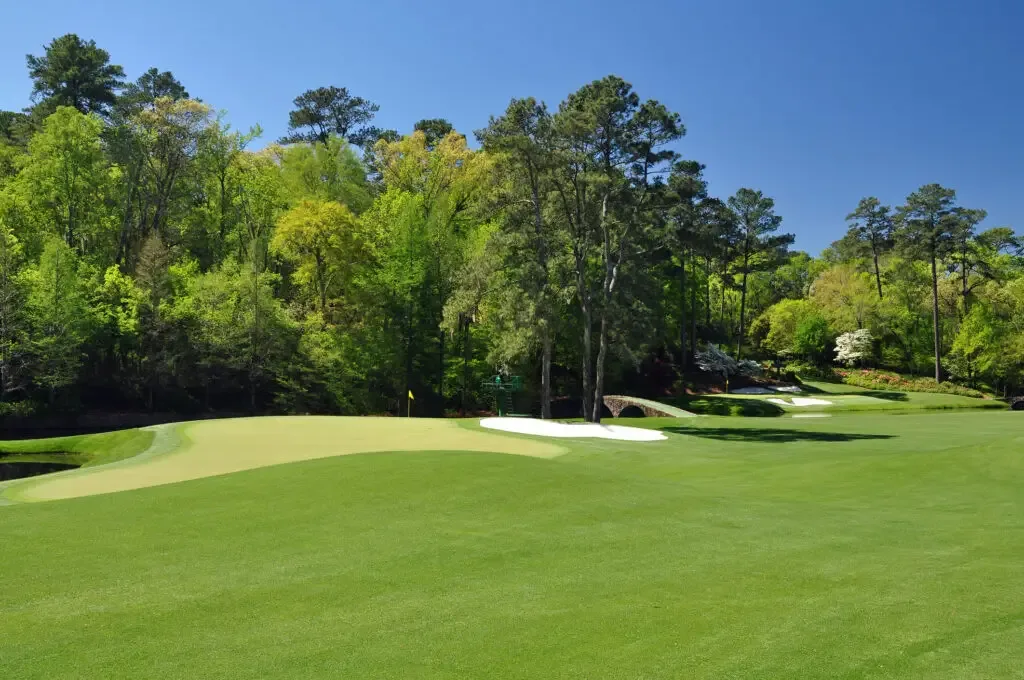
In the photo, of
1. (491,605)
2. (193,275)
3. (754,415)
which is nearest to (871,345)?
Result: (754,415)

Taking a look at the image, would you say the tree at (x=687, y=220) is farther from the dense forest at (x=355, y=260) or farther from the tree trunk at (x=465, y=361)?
the tree trunk at (x=465, y=361)

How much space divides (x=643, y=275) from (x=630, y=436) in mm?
22718

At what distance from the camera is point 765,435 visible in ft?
86.5

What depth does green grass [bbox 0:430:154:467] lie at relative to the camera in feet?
76.1

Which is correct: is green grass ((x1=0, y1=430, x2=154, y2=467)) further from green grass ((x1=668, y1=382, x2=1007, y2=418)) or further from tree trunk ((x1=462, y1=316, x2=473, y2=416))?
green grass ((x1=668, y1=382, x2=1007, y2=418))

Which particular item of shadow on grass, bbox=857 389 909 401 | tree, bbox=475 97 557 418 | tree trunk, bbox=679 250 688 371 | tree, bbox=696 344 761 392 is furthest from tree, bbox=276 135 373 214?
shadow on grass, bbox=857 389 909 401

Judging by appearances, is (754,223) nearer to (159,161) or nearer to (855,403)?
(855,403)

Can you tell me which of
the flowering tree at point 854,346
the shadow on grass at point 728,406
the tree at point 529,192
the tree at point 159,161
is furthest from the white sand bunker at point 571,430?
the flowering tree at point 854,346

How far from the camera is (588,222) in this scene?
34.4 metres

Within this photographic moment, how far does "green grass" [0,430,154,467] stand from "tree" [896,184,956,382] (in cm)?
6424

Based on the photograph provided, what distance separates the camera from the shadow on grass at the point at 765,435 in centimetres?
2492

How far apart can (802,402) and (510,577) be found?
46.5 metres

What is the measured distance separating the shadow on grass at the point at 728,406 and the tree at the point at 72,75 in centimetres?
5487

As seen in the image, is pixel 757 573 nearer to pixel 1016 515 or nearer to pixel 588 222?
pixel 1016 515
